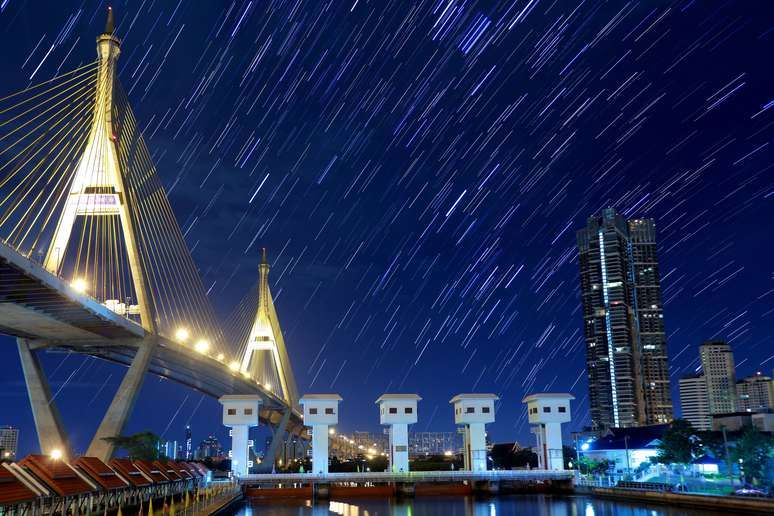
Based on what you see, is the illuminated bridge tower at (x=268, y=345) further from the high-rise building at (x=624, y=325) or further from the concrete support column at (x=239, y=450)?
the high-rise building at (x=624, y=325)

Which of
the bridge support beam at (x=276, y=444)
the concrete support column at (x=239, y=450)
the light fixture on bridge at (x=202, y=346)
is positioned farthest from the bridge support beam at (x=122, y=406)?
the bridge support beam at (x=276, y=444)

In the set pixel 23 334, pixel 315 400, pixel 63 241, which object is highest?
pixel 63 241

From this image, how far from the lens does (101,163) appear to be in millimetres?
34094

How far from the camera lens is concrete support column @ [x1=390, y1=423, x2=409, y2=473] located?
148 ft

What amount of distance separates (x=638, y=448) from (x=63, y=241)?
46.4 m

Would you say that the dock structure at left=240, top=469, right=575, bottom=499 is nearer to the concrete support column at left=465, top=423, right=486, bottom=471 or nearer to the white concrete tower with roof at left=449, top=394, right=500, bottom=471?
the concrete support column at left=465, top=423, right=486, bottom=471

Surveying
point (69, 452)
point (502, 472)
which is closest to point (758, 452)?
point (502, 472)

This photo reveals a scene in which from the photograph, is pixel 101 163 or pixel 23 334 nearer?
pixel 101 163

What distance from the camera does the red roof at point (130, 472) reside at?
1152 inches

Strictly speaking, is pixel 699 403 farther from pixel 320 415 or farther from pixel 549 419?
pixel 320 415

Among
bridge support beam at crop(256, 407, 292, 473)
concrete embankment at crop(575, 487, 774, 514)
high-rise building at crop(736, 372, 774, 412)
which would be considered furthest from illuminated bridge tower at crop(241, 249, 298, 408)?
high-rise building at crop(736, 372, 774, 412)

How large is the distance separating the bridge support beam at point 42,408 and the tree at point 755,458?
35.8 m

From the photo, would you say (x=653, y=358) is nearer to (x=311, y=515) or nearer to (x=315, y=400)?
(x=315, y=400)

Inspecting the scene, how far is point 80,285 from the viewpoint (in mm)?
31156
